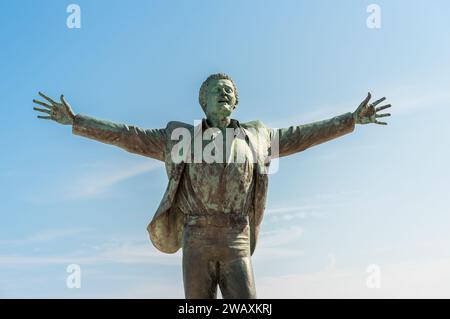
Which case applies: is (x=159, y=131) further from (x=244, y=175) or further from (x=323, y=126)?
(x=323, y=126)

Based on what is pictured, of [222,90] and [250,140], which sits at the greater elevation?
[222,90]

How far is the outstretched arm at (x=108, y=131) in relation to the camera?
10.3 metres

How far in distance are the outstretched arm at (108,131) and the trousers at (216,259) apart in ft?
4.10

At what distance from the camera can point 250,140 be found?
34.2 ft

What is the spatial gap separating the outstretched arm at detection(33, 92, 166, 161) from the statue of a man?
1 centimetres

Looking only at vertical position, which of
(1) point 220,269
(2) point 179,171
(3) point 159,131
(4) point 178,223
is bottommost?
(1) point 220,269

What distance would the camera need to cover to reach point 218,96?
10359mm

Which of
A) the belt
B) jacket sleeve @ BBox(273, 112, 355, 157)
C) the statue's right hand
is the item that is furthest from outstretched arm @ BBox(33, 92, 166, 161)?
jacket sleeve @ BBox(273, 112, 355, 157)

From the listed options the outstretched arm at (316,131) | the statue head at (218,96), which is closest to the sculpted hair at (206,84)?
the statue head at (218,96)

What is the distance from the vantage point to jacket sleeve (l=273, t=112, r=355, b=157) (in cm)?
1073

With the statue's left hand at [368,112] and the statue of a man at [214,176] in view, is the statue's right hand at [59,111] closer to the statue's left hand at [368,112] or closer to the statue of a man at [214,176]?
the statue of a man at [214,176]

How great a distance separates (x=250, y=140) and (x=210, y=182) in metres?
0.94
